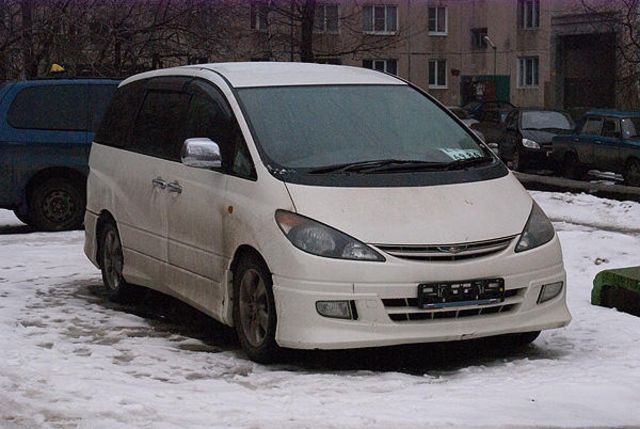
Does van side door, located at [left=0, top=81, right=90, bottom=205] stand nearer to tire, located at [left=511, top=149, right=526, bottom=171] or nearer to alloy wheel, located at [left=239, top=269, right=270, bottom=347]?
alloy wheel, located at [left=239, top=269, right=270, bottom=347]

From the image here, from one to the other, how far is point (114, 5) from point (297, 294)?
18.7 m

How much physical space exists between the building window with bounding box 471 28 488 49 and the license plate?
2289 inches

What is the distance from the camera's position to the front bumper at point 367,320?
662cm

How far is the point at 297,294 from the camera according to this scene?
667 centimetres

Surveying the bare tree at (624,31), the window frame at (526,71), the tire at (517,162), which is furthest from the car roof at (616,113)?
the window frame at (526,71)

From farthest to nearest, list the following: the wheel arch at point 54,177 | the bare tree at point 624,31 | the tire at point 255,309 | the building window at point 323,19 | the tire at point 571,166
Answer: the building window at point 323,19 < the bare tree at point 624,31 < the tire at point 571,166 < the wheel arch at point 54,177 < the tire at point 255,309

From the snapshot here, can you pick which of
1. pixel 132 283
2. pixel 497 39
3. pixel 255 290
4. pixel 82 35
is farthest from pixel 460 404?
pixel 497 39

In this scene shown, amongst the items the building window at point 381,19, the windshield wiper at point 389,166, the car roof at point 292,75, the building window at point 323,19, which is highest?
the building window at point 381,19

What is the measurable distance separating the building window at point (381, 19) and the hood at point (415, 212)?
52.7 metres

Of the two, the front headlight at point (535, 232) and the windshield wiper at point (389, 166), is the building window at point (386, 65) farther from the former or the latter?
the front headlight at point (535, 232)

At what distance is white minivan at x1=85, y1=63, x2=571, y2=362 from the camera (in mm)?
6664

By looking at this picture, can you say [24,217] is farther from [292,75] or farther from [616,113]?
[616,113]

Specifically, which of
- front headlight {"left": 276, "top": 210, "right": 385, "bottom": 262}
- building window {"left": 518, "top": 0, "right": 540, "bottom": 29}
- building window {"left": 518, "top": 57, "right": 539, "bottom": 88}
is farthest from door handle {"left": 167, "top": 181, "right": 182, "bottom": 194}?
building window {"left": 518, "top": 57, "right": 539, "bottom": 88}

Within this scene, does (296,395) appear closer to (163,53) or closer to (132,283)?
(132,283)
